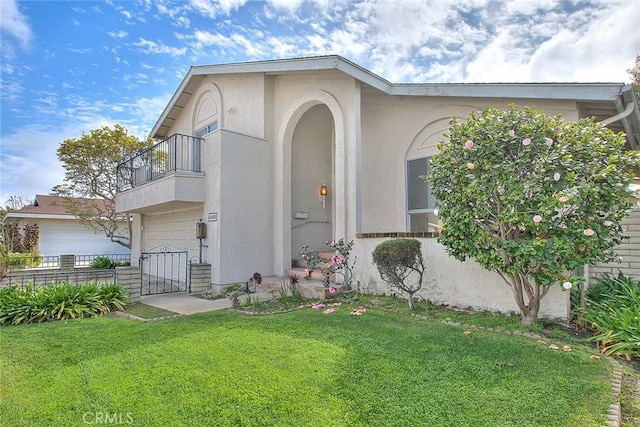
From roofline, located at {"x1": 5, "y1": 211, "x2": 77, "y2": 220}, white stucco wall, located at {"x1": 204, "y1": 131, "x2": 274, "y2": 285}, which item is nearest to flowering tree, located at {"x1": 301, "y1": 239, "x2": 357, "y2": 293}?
white stucco wall, located at {"x1": 204, "y1": 131, "x2": 274, "y2": 285}

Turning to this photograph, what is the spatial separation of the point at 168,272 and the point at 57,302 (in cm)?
616

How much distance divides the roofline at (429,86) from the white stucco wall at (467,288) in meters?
3.74

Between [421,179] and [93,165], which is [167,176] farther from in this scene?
[93,165]

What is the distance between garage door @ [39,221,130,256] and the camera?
23203 millimetres

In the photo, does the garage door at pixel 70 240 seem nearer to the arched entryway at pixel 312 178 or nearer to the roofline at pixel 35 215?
the roofline at pixel 35 215

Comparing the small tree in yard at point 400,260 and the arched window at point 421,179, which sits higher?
the arched window at point 421,179

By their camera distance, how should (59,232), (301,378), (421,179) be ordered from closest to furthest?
(301,378), (421,179), (59,232)

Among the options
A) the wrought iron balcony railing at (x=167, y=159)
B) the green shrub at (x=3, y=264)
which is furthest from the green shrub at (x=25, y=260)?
the wrought iron balcony railing at (x=167, y=159)

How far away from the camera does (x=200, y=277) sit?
1009cm

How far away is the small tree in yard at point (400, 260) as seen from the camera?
23.1ft

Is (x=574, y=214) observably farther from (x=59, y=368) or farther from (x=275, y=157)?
(x=275, y=157)

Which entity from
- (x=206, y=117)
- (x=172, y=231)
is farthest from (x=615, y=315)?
(x=206, y=117)

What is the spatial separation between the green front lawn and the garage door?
21399 millimetres

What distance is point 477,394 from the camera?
11.4 feet
